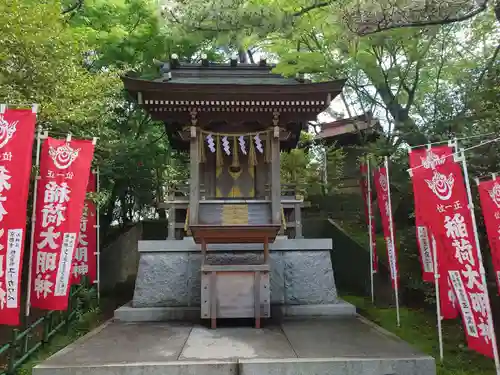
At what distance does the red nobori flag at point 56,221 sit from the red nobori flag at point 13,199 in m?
0.94

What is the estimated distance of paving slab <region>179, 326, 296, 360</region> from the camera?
5.23 meters

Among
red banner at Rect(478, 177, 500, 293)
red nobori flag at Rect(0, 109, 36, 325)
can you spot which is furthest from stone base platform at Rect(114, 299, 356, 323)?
red banner at Rect(478, 177, 500, 293)

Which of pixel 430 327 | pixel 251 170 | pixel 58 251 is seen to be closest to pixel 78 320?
pixel 58 251

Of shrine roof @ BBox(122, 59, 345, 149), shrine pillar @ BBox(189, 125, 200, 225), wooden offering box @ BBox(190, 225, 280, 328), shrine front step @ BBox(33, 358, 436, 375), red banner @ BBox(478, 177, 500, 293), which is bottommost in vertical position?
shrine front step @ BBox(33, 358, 436, 375)

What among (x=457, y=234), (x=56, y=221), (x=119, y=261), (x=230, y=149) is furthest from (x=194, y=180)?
(x=457, y=234)

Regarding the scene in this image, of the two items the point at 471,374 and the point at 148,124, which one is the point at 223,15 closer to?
the point at 471,374

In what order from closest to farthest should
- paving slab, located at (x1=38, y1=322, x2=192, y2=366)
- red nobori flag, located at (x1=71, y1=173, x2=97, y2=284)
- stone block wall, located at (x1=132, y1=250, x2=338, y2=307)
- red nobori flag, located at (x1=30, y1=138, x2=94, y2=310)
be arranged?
1. paving slab, located at (x1=38, y1=322, x2=192, y2=366)
2. red nobori flag, located at (x1=30, y1=138, x2=94, y2=310)
3. stone block wall, located at (x1=132, y1=250, x2=338, y2=307)
4. red nobori flag, located at (x1=71, y1=173, x2=97, y2=284)

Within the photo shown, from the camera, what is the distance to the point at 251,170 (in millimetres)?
10523

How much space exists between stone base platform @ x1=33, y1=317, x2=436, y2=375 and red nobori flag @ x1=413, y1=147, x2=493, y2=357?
753 millimetres

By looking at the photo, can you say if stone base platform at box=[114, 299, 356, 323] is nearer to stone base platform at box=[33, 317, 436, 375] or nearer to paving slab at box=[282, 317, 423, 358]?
paving slab at box=[282, 317, 423, 358]

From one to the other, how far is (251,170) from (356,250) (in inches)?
167

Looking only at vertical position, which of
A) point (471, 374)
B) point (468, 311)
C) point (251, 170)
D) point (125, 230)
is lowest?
point (471, 374)

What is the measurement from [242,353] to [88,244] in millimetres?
5167

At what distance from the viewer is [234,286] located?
723 centimetres
